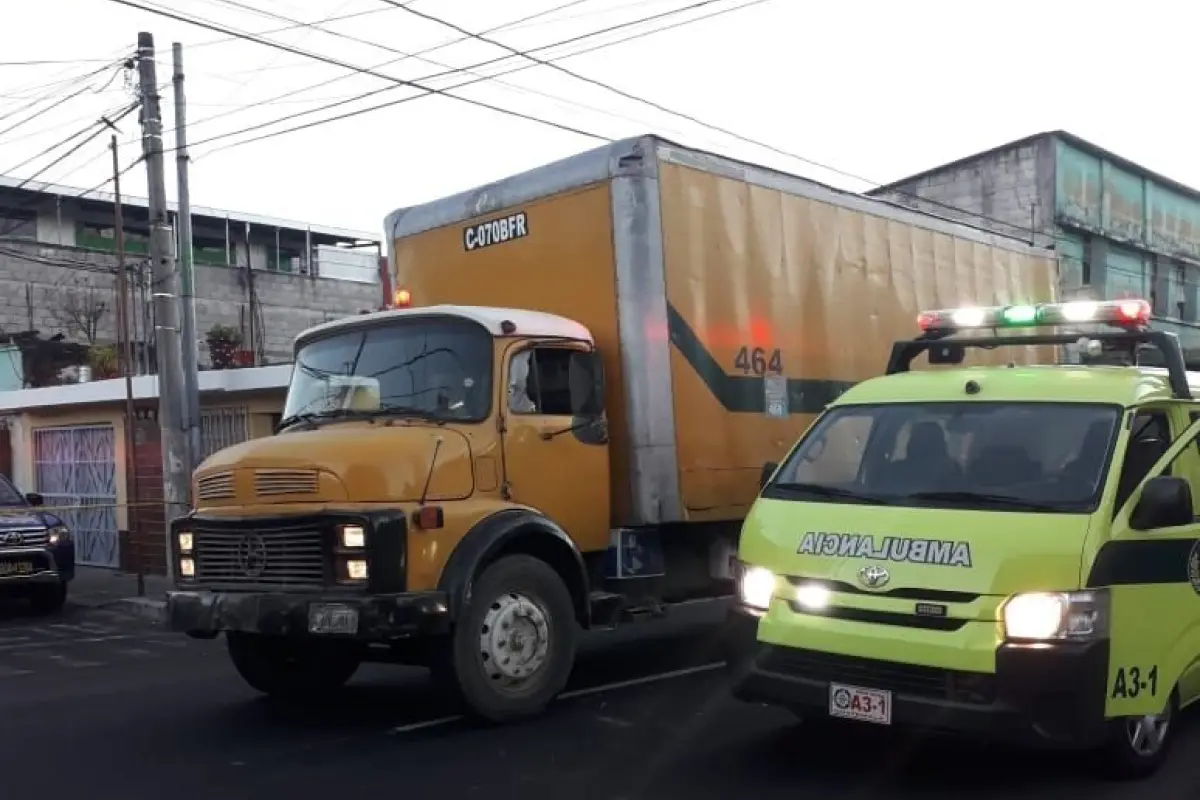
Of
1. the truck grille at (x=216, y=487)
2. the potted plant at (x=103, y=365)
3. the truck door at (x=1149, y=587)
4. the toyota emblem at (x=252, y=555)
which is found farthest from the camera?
the potted plant at (x=103, y=365)

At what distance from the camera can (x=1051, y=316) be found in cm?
732

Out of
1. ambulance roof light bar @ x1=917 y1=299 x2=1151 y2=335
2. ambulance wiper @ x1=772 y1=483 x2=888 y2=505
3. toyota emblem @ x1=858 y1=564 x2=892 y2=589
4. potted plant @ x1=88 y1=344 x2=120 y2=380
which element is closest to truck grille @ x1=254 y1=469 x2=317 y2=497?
ambulance wiper @ x1=772 y1=483 x2=888 y2=505

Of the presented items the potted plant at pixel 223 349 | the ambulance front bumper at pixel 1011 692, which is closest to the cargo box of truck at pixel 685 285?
the ambulance front bumper at pixel 1011 692

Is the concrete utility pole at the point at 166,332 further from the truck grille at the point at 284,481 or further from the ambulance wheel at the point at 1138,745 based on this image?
the ambulance wheel at the point at 1138,745

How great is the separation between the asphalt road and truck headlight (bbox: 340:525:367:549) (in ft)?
3.65

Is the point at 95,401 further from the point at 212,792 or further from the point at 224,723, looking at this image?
the point at 212,792

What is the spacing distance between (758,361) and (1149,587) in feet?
13.3

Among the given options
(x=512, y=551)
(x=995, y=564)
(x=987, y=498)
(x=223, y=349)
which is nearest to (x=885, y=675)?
(x=995, y=564)

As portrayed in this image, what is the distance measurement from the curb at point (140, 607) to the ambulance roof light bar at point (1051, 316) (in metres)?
9.43

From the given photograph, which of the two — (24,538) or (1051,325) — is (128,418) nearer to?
(24,538)

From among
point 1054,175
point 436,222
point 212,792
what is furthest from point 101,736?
point 1054,175

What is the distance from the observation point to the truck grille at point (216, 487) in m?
7.22

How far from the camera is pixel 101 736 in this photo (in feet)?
23.6

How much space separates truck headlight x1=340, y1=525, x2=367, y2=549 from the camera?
21.6 feet
